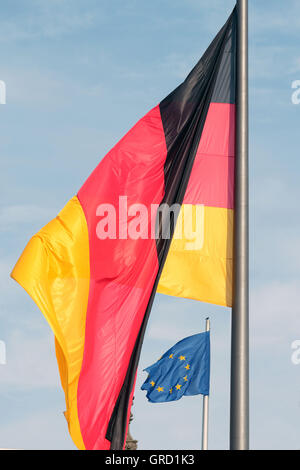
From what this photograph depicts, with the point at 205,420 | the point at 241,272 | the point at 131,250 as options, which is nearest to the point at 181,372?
the point at 205,420

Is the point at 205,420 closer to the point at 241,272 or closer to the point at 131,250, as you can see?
the point at 131,250

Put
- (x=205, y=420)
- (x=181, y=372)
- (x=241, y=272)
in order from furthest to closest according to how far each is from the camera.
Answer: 1. (x=205, y=420)
2. (x=181, y=372)
3. (x=241, y=272)

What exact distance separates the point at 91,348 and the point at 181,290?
131 centimetres

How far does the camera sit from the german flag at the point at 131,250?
32.7 feet

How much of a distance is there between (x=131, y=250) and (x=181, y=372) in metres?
11.7

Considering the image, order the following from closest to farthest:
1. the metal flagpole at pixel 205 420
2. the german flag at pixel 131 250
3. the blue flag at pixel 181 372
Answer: the german flag at pixel 131 250
the blue flag at pixel 181 372
the metal flagpole at pixel 205 420

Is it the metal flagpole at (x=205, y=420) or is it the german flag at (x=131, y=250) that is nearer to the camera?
the german flag at (x=131, y=250)

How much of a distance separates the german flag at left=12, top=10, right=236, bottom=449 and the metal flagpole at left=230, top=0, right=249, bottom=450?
75cm

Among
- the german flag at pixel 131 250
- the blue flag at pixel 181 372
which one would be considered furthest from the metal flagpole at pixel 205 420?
the german flag at pixel 131 250

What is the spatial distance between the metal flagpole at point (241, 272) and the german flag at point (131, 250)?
2.47ft

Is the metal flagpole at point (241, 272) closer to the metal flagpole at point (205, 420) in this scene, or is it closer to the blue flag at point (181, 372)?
the blue flag at point (181, 372)

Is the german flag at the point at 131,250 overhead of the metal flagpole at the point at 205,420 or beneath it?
overhead

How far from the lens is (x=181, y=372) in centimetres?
2170
